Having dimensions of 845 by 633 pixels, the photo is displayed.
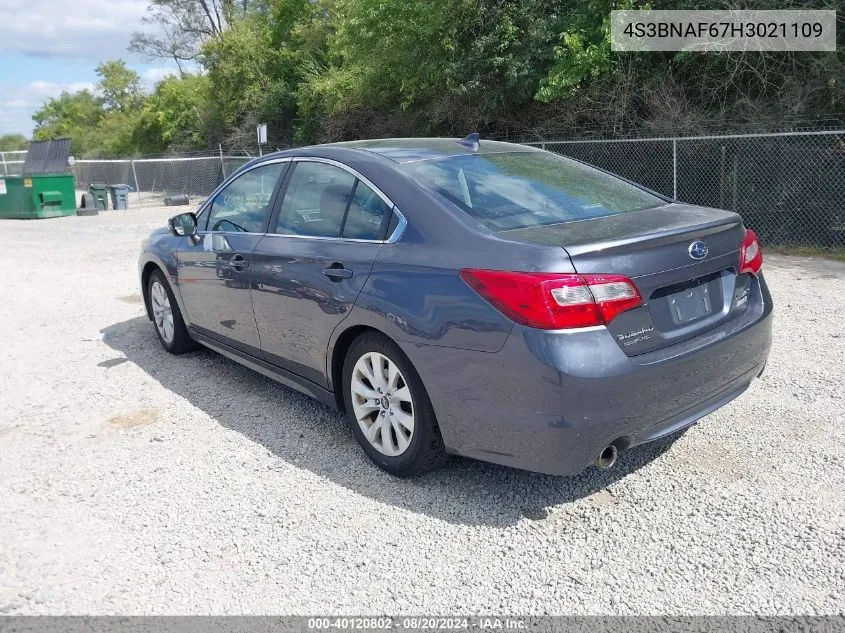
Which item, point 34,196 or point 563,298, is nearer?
point 563,298

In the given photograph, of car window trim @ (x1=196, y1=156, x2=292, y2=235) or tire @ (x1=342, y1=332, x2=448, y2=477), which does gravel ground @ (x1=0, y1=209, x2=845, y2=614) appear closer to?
tire @ (x1=342, y1=332, x2=448, y2=477)

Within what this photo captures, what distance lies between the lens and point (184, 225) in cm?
551

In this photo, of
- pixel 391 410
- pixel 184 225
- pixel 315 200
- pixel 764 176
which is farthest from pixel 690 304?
pixel 764 176

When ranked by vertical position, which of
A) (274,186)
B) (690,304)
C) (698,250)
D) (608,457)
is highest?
(274,186)

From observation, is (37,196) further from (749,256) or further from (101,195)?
(749,256)

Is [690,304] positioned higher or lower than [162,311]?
higher

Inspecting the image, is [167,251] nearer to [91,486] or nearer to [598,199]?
[91,486]

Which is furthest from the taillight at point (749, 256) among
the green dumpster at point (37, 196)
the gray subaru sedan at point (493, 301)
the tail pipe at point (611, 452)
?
the green dumpster at point (37, 196)

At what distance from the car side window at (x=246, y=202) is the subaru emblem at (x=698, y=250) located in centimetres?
263

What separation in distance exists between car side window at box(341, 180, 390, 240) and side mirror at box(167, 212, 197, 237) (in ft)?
6.36

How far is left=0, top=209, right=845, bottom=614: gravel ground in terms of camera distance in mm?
2893

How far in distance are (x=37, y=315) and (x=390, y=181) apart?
236 inches

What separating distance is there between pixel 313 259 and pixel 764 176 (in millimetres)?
8883

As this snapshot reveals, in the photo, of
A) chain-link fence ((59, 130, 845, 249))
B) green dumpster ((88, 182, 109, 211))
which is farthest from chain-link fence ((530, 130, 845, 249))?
green dumpster ((88, 182, 109, 211))
